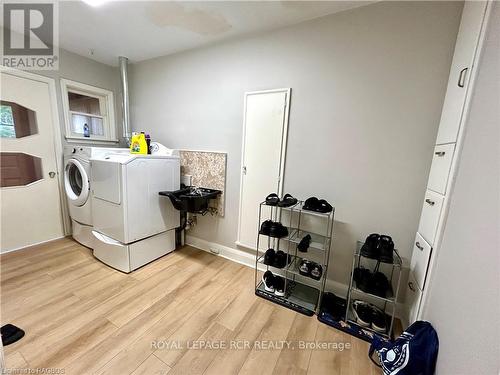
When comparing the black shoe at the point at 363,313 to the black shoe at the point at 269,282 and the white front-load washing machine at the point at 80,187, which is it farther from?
the white front-load washing machine at the point at 80,187

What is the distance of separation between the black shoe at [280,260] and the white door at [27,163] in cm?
291

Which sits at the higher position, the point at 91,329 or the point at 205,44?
the point at 205,44

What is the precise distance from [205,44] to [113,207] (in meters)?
2.01

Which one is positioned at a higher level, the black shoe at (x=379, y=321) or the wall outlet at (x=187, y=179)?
the wall outlet at (x=187, y=179)

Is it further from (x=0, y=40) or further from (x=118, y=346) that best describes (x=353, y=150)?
(x=0, y=40)

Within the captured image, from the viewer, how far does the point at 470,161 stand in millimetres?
986

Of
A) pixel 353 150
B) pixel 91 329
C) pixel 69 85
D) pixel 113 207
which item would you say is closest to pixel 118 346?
pixel 91 329

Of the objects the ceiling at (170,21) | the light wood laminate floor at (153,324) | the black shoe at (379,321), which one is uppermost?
the ceiling at (170,21)

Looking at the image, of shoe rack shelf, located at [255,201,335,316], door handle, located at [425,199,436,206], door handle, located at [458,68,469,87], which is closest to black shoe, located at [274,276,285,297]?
shoe rack shelf, located at [255,201,335,316]

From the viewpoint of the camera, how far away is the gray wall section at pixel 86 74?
2.50m

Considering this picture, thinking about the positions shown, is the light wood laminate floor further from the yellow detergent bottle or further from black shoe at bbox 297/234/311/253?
the yellow detergent bottle

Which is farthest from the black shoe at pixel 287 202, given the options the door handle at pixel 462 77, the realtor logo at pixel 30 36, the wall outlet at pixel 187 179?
the realtor logo at pixel 30 36

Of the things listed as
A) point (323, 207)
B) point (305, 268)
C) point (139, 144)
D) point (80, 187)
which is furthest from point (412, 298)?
point (80, 187)

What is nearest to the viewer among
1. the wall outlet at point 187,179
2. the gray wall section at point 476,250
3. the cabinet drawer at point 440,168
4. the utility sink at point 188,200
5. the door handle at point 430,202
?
the gray wall section at point 476,250
